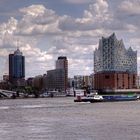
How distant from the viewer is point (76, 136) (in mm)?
64500

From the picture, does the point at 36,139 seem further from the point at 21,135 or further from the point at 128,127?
the point at 128,127

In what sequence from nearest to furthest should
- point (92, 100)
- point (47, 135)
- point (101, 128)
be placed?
point (47, 135) < point (101, 128) < point (92, 100)

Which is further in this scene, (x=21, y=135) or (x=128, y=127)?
(x=128, y=127)

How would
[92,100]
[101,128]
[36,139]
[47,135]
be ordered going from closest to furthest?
[36,139] → [47,135] → [101,128] → [92,100]

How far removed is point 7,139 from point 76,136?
7.80 m

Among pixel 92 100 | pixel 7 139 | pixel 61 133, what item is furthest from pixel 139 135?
pixel 92 100

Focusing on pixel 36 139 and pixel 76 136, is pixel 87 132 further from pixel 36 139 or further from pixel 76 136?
pixel 36 139

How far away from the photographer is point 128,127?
76.1 metres

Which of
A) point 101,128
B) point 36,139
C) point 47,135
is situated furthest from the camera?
point 101,128

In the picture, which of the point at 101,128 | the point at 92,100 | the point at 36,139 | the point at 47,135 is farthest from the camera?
the point at 92,100

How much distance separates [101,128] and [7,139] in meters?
17.6

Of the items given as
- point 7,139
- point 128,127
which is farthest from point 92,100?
point 7,139

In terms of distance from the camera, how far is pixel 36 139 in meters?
61.2

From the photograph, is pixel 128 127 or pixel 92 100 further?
pixel 92 100
